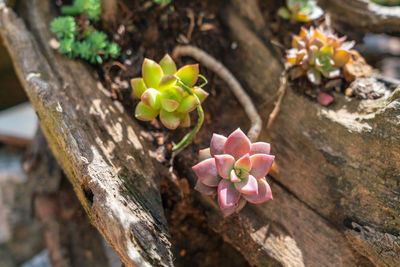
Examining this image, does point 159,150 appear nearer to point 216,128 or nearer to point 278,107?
point 216,128

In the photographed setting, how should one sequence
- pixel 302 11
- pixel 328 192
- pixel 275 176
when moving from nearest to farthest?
pixel 328 192 → pixel 275 176 → pixel 302 11

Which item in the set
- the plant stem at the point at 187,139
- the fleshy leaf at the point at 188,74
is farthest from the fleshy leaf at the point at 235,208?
the fleshy leaf at the point at 188,74

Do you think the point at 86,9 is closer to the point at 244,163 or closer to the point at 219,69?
the point at 219,69

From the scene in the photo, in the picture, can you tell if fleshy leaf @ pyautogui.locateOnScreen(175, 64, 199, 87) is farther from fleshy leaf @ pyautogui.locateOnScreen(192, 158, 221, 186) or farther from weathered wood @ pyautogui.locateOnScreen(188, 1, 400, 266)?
weathered wood @ pyautogui.locateOnScreen(188, 1, 400, 266)

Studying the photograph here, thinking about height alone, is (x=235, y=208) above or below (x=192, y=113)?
below

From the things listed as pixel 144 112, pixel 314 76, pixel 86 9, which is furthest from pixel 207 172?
pixel 86 9
